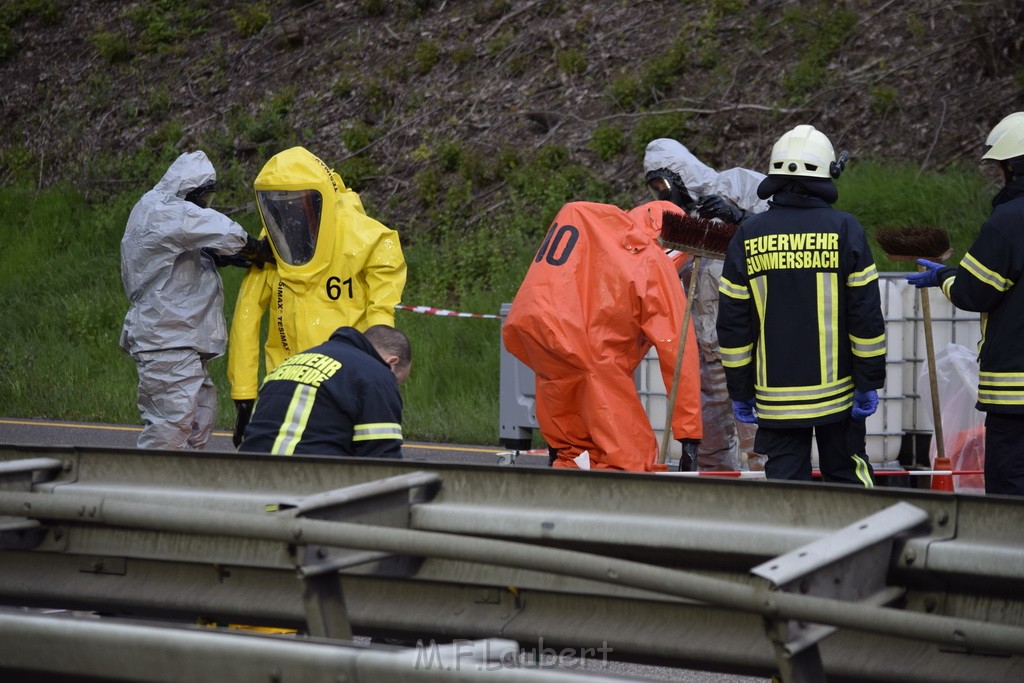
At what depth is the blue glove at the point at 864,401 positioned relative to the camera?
559 centimetres

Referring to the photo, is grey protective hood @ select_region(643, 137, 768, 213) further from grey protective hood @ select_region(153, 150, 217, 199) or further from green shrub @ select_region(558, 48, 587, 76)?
green shrub @ select_region(558, 48, 587, 76)

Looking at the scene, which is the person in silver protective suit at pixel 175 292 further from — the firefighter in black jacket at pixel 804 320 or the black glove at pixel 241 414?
the firefighter in black jacket at pixel 804 320

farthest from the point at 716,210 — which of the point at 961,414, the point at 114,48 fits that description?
the point at 114,48

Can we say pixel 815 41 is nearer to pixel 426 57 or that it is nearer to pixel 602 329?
pixel 426 57

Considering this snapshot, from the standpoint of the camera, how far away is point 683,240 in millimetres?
7402

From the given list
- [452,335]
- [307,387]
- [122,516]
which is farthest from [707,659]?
[452,335]

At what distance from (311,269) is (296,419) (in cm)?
313

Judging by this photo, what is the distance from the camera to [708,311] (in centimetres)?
879

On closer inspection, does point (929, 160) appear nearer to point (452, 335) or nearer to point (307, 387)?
point (452, 335)

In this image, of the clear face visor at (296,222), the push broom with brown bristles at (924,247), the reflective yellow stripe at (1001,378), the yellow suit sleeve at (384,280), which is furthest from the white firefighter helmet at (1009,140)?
the clear face visor at (296,222)

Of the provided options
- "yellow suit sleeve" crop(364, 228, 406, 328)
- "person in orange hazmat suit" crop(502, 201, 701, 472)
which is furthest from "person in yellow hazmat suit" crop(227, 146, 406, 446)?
"person in orange hazmat suit" crop(502, 201, 701, 472)

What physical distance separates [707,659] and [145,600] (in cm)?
152

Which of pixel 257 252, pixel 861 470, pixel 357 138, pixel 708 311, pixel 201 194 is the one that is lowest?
pixel 861 470

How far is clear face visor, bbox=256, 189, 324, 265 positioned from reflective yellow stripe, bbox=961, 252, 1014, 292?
149 inches
